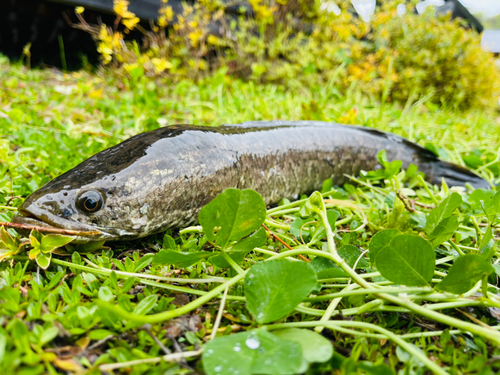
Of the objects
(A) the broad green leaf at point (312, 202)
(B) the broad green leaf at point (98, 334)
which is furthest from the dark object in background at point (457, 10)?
(B) the broad green leaf at point (98, 334)

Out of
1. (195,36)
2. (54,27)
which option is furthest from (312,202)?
(54,27)

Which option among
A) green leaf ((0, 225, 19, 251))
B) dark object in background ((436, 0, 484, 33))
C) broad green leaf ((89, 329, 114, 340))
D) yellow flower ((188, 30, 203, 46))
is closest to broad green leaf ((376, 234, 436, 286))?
broad green leaf ((89, 329, 114, 340))

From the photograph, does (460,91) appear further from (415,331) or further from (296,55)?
(415,331)

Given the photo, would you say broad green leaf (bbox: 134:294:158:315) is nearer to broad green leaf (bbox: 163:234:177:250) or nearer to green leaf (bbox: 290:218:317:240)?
broad green leaf (bbox: 163:234:177:250)

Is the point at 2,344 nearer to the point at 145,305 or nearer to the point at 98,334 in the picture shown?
the point at 98,334

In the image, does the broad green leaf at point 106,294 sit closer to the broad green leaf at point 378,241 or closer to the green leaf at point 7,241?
the green leaf at point 7,241

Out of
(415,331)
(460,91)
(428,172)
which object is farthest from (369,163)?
(460,91)

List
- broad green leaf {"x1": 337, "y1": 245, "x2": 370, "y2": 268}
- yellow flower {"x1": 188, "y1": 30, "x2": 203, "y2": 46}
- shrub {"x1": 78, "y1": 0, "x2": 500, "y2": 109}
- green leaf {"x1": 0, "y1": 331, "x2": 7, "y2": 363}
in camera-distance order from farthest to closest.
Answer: shrub {"x1": 78, "y1": 0, "x2": 500, "y2": 109}
yellow flower {"x1": 188, "y1": 30, "x2": 203, "y2": 46}
broad green leaf {"x1": 337, "y1": 245, "x2": 370, "y2": 268}
green leaf {"x1": 0, "y1": 331, "x2": 7, "y2": 363}
